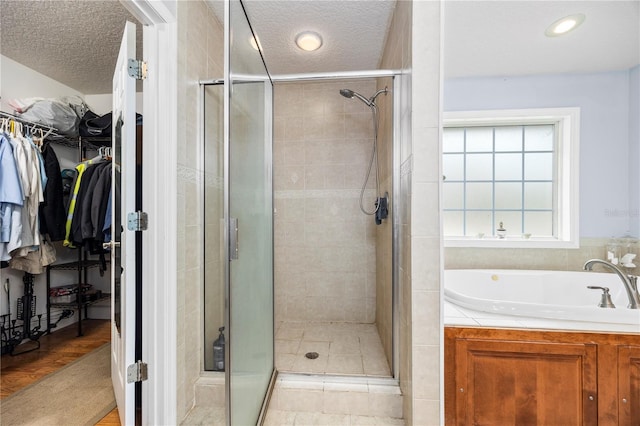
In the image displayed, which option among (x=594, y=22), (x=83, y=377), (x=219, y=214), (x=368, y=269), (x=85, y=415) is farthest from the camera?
(x=368, y=269)

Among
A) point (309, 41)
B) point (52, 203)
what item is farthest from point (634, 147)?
point (52, 203)

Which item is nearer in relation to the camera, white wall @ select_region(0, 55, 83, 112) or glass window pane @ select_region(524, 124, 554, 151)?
glass window pane @ select_region(524, 124, 554, 151)

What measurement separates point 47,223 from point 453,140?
9.69 ft

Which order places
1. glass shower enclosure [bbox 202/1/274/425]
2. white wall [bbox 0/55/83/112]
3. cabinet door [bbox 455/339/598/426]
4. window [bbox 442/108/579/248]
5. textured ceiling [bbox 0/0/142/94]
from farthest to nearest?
white wall [bbox 0/55/83/112], textured ceiling [bbox 0/0/142/94], window [bbox 442/108/579/248], cabinet door [bbox 455/339/598/426], glass shower enclosure [bbox 202/1/274/425]

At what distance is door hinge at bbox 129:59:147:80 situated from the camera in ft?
4.20

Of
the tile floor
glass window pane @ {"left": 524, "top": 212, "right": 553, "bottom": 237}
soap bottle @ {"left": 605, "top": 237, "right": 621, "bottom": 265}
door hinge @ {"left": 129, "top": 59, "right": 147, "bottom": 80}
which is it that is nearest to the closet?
door hinge @ {"left": 129, "top": 59, "right": 147, "bottom": 80}

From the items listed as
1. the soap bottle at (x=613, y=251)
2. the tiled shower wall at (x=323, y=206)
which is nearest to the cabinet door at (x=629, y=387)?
the soap bottle at (x=613, y=251)

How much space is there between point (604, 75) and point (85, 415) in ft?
9.54

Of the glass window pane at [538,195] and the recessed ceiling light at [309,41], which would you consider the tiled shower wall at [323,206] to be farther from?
the glass window pane at [538,195]

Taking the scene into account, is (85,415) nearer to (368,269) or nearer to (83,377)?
(83,377)

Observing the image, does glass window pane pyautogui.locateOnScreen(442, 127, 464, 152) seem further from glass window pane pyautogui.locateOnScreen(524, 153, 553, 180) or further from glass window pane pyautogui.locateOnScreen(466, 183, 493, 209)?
glass window pane pyautogui.locateOnScreen(524, 153, 553, 180)

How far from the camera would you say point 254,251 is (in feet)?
4.38

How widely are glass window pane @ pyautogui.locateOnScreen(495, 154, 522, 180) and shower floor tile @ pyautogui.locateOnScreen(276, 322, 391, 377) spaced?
123cm

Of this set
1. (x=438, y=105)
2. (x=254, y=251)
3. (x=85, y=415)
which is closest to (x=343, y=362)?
(x=254, y=251)
